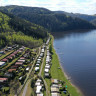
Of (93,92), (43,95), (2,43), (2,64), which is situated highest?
(2,43)

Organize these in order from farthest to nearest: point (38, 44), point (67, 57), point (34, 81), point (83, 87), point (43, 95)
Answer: point (38, 44) → point (67, 57) → point (83, 87) → point (34, 81) → point (43, 95)

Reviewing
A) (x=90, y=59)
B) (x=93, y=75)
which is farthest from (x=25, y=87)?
(x=90, y=59)

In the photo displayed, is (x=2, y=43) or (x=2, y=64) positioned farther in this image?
(x=2, y=43)

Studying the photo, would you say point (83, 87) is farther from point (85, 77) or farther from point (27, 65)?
point (27, 65)

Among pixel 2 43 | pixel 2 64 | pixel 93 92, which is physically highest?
pixel 2 43

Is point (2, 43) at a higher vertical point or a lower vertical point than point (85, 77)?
higher

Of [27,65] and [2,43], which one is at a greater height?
[2,43]

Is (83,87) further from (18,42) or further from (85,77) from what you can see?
(18,42)

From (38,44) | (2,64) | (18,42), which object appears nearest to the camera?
(2,64)

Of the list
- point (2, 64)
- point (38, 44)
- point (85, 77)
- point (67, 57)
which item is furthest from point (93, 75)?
point (38, 44)
